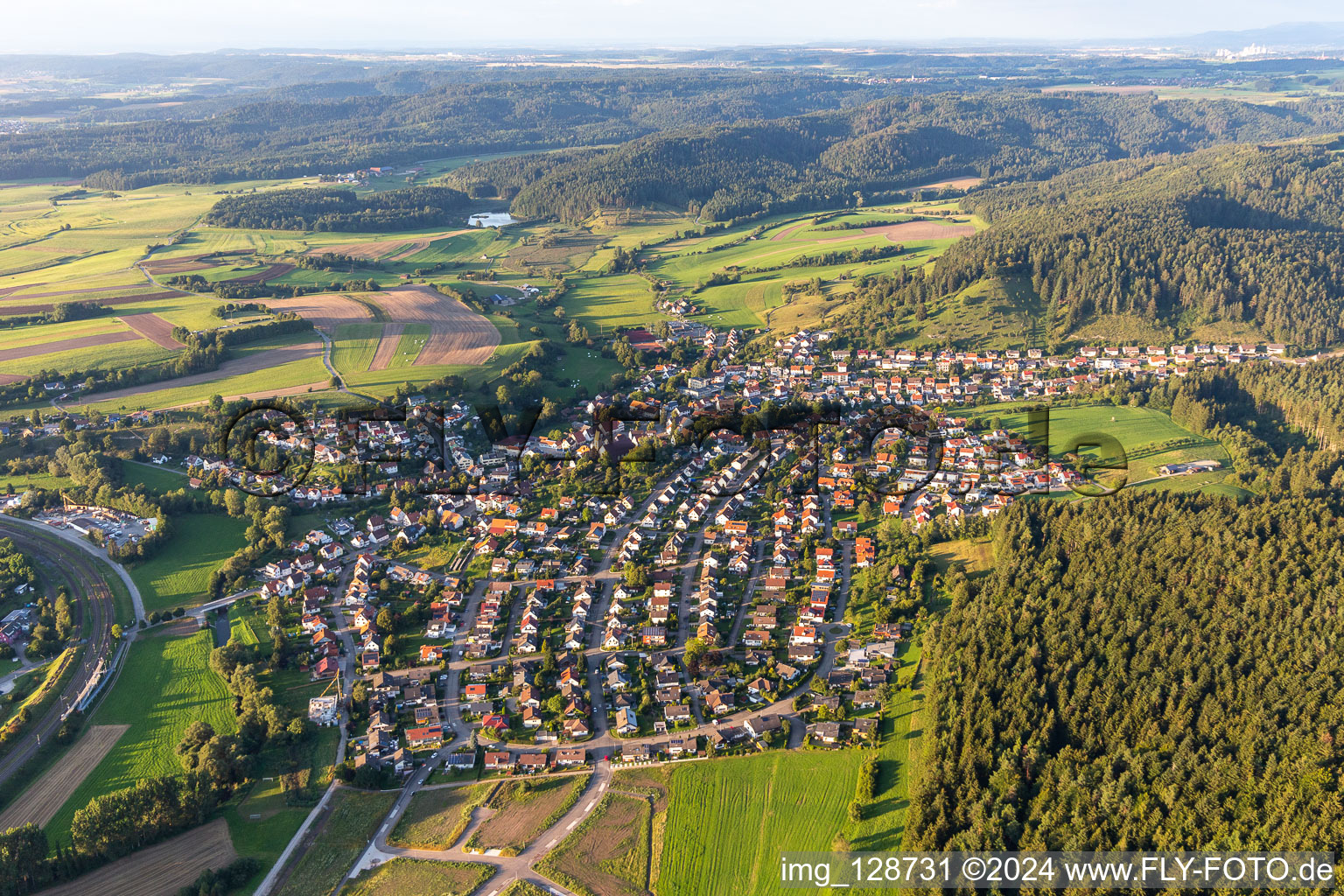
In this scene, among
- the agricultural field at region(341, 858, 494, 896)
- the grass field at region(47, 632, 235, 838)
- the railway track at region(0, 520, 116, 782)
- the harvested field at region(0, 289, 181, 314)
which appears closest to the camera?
the agricultural field at region(341, 858, 494, 896)

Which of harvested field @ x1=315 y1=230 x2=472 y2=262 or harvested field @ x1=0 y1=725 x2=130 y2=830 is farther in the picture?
harvested field @ x1=315 y1=230 x2=472 y2=262

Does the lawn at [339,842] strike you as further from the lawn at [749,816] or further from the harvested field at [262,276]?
the harvested field at [262,276]

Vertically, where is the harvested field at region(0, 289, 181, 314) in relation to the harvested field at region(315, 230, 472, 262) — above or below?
below

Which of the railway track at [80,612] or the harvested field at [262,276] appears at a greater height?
the harvested field at [262,276]

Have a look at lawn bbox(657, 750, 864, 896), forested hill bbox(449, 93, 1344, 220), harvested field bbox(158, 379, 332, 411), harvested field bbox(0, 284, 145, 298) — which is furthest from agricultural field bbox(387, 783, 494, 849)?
forested hill bbox(449, 93, 1344, 220)

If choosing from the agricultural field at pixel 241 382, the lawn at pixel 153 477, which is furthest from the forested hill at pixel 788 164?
the lawn at pixel 153 477

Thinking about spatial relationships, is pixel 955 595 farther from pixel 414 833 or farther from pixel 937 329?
pixel 937 329

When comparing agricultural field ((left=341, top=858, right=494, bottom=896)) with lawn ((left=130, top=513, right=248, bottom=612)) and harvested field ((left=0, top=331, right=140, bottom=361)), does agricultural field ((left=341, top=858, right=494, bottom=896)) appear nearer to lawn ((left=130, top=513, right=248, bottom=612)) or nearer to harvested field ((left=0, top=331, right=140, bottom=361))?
lawn ((left=130, top=513, right=248, bottom=612))
